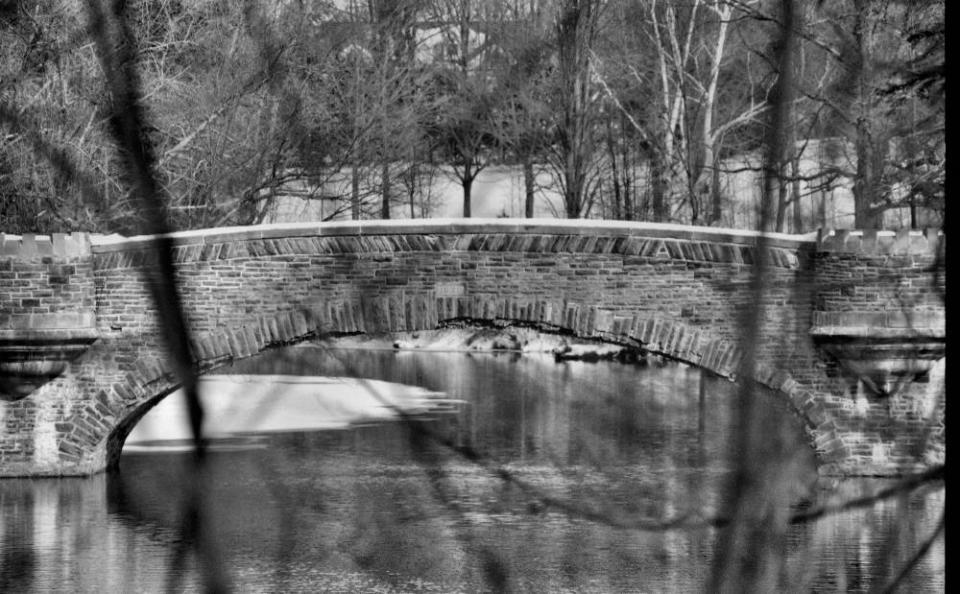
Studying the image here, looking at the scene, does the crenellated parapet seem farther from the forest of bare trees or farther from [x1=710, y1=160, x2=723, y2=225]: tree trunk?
[x1=710, y1=160, x2=723, y2=225]: tree trunk

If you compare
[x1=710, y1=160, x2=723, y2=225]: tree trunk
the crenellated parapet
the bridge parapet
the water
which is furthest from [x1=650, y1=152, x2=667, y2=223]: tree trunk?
the bridge parapet

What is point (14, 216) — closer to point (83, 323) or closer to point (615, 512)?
point (83, 323)

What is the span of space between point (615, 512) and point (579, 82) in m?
15.5

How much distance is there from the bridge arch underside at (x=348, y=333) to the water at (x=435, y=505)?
440 millimetres

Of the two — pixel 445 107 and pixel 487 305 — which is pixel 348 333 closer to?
pixel 487 305

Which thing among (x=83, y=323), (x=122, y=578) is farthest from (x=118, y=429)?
(x=122, y=578)

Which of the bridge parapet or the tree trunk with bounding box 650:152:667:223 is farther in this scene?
the tree trunk with bounding box 650:152:667:223

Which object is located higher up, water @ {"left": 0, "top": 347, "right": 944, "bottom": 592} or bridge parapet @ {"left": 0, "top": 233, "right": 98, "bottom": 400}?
bridge parapet @ {"left": 0, "top": 233, "right": 98, "bottom": 400}

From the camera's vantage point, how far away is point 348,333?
15.2 meters

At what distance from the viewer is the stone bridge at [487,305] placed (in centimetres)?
1487

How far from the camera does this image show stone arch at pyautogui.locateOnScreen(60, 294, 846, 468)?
14.9m

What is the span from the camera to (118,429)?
16.5 metres

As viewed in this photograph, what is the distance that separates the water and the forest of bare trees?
2.93 m

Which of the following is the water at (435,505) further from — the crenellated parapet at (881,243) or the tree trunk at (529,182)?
the tree trunk at (529,182)
